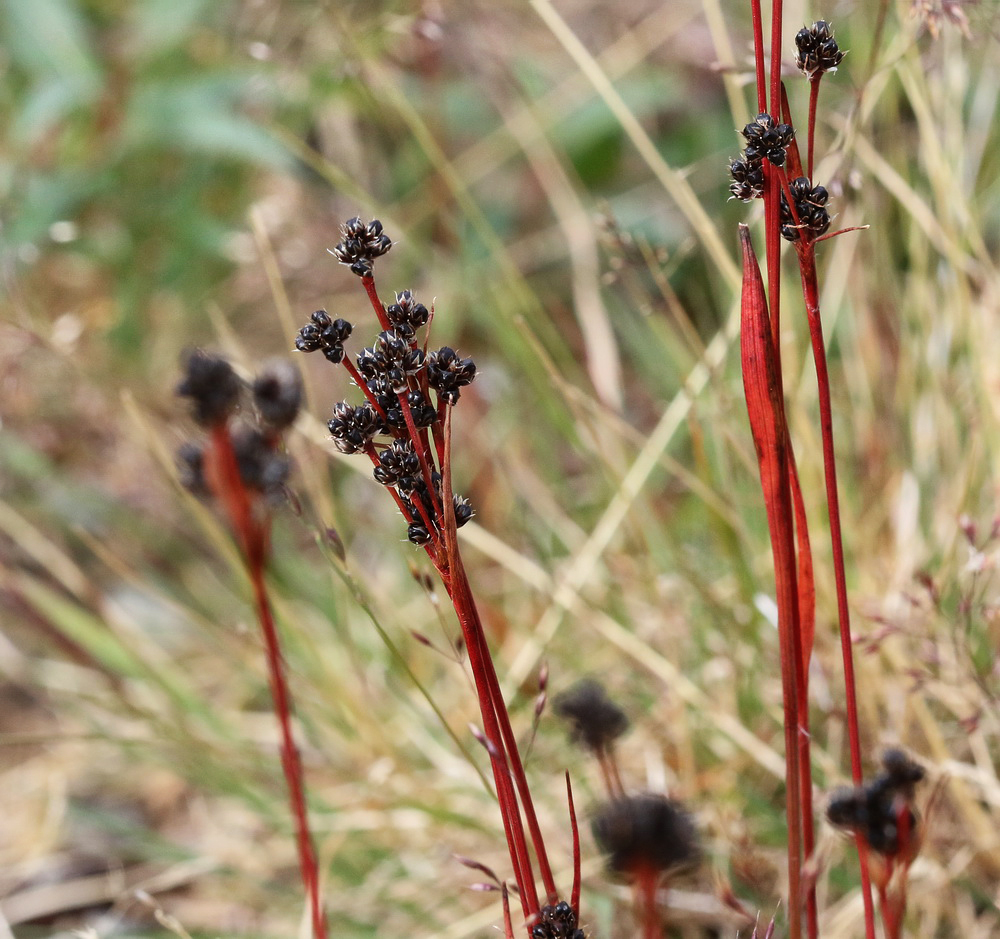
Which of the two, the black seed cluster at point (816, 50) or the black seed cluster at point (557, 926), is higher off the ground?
the black seed cluster at point (816, 50)

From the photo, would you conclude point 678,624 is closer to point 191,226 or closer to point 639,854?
point 639,854

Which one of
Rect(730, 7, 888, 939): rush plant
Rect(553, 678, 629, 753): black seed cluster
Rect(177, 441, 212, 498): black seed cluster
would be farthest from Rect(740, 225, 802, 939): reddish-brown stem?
Rect(177, 441, 212, 498): black seed cluster

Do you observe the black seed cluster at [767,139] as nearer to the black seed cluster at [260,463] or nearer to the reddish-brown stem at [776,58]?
the reddish-brown stem at [776,58]

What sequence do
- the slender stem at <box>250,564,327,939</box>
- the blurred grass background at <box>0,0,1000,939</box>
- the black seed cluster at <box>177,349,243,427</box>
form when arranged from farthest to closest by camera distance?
the blurred grass background at <box>0,0,1000,939</box>
the slender stem at <box>250,564,327,939</box>
the black seed cluster at <box>177,349,243,427</box>

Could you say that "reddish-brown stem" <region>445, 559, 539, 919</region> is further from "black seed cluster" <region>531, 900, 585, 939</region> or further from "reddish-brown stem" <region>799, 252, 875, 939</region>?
"reddish-brown stem" <region>799, 252, 875, 939</region>

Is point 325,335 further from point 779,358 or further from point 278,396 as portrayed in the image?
point 779,358

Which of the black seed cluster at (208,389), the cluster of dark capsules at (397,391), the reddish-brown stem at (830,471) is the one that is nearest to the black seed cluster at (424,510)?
the cluster of dark capsules at (397,391)

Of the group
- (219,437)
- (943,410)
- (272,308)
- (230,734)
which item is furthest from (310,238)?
(219,437)
